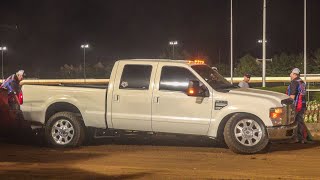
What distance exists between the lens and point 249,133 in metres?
10.7

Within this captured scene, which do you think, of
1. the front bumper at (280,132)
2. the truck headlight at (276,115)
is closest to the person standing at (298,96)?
the front bumper at (280,132)

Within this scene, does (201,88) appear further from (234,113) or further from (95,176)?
(95,176)

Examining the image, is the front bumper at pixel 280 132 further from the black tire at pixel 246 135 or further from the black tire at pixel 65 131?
the black tire at pixel 65 131

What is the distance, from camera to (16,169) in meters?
9.12

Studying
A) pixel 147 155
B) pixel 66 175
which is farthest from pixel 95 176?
pixel 147 155

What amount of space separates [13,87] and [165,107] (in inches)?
181

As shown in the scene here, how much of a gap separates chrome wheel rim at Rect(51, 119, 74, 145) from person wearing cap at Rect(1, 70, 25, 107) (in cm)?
130

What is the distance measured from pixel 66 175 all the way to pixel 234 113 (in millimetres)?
3596

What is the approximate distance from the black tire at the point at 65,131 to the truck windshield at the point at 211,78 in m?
2.64

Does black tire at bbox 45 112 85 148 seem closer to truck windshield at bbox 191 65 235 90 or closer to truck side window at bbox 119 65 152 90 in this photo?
truck side window at bbox 119 65 152 90

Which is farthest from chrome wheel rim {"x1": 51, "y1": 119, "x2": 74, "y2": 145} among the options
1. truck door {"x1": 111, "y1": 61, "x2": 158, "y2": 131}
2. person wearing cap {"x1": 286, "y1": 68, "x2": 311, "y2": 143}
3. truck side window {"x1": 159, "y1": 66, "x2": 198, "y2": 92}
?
person wearing cap {"x1": 286, "y1": 68, "x2": 311, "y2": 143}

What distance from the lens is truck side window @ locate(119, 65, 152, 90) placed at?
1131cm

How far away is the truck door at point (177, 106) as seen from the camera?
35.8 feet

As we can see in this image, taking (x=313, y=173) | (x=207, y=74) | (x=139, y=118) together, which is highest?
(x=207, y=74)
